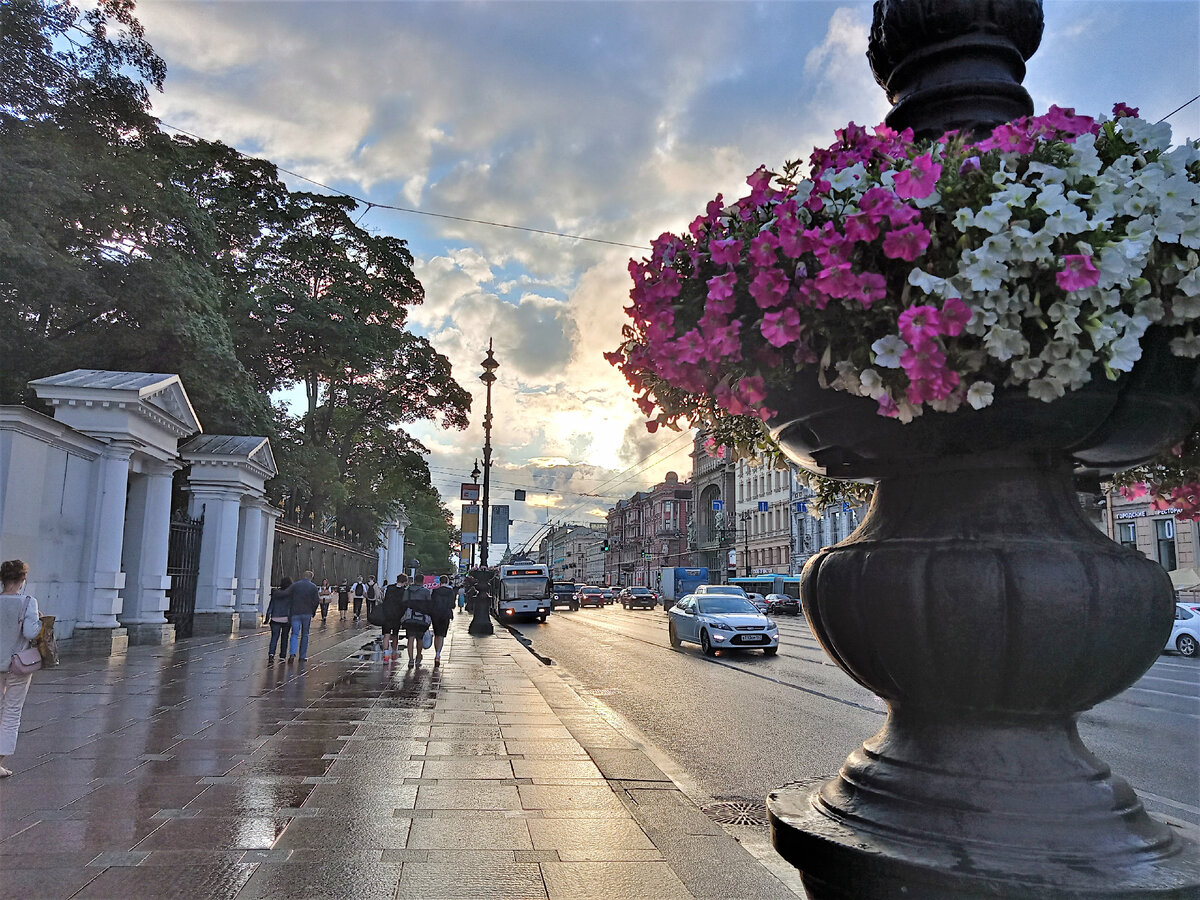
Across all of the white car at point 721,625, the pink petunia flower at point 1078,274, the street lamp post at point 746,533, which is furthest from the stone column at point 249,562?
the street lamp post at point 746,533

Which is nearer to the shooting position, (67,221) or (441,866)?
(441,866)

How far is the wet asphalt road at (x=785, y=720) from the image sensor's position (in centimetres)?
783

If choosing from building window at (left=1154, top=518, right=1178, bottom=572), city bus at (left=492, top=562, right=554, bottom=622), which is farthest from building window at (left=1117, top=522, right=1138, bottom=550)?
city bus at (left=492, top=562, right=554, bottom=622)

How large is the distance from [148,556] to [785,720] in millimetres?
14412

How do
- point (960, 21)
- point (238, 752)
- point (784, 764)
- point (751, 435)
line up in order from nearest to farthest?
1. point (960, 21)
2. point (751, 435)
3. point (238, 752)
4. point (784, 764)

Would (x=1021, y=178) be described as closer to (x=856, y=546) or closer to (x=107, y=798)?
(x=856, y=546)

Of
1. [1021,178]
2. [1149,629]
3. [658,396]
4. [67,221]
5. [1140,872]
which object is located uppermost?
[67,221]

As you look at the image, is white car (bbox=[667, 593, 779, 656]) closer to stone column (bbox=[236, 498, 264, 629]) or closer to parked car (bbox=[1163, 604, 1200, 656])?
parked car (bbox=[1163, 604, 1200, 656])

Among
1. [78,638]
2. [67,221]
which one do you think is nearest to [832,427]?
[78,638]

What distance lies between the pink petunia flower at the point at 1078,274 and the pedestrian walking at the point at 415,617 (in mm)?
15204

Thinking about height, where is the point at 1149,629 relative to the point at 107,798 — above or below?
above

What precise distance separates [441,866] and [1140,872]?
354 cm

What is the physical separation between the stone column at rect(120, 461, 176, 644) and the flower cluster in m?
19.8

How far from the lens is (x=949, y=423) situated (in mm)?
1962
